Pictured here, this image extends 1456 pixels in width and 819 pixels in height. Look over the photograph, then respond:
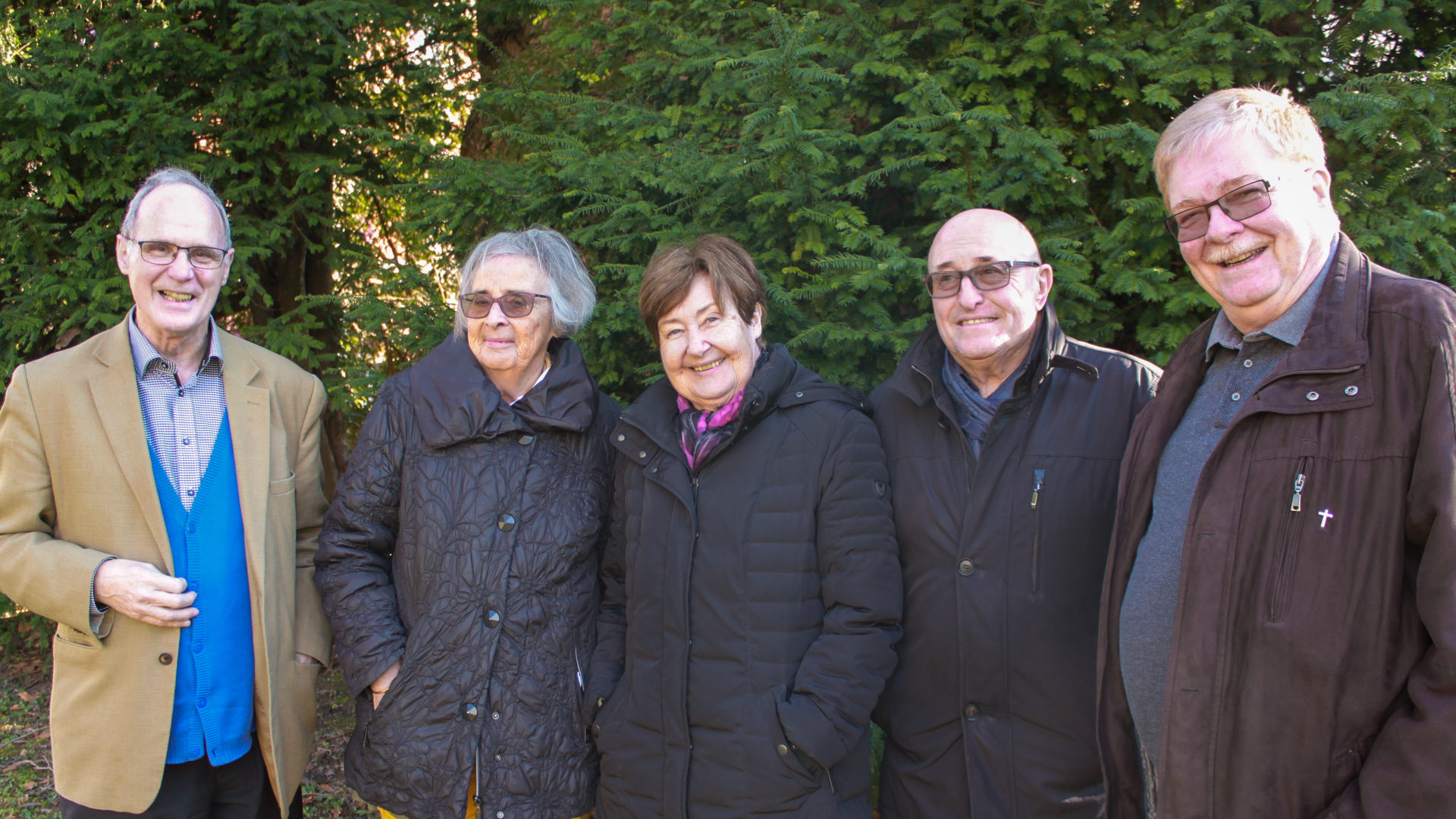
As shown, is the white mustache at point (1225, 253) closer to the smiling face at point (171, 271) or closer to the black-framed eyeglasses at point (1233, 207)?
the black-framed eyeglasses at point (1233, 207)

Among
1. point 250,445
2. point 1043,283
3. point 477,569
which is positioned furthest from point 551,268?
point 1043,283

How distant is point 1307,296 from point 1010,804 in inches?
58.3

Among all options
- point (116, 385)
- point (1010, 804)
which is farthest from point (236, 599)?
point (1010, 804)

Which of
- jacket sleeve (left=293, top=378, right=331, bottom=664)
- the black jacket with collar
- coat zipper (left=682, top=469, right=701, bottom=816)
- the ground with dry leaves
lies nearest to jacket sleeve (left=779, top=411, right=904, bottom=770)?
the black jacket with collar

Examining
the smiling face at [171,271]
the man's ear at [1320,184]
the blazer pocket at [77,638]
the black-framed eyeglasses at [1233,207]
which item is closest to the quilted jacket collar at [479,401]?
the smiling face at [171,271]

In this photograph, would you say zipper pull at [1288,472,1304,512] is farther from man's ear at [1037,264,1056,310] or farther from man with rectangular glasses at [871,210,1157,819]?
man's ear at [1037,264,1056,310]

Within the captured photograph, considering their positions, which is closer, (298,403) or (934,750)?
(934,750)

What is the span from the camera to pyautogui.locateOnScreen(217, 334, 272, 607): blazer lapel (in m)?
2.70

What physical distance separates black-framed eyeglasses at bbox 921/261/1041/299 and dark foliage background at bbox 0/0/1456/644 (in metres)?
0.81

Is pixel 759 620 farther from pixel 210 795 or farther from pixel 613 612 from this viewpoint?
pixel 210 795

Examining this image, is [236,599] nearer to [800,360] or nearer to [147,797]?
[147,797]

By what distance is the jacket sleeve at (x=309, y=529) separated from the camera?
288 centimetres

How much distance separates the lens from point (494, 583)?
2545mm

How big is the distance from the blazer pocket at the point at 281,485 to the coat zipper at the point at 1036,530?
7.76ft
